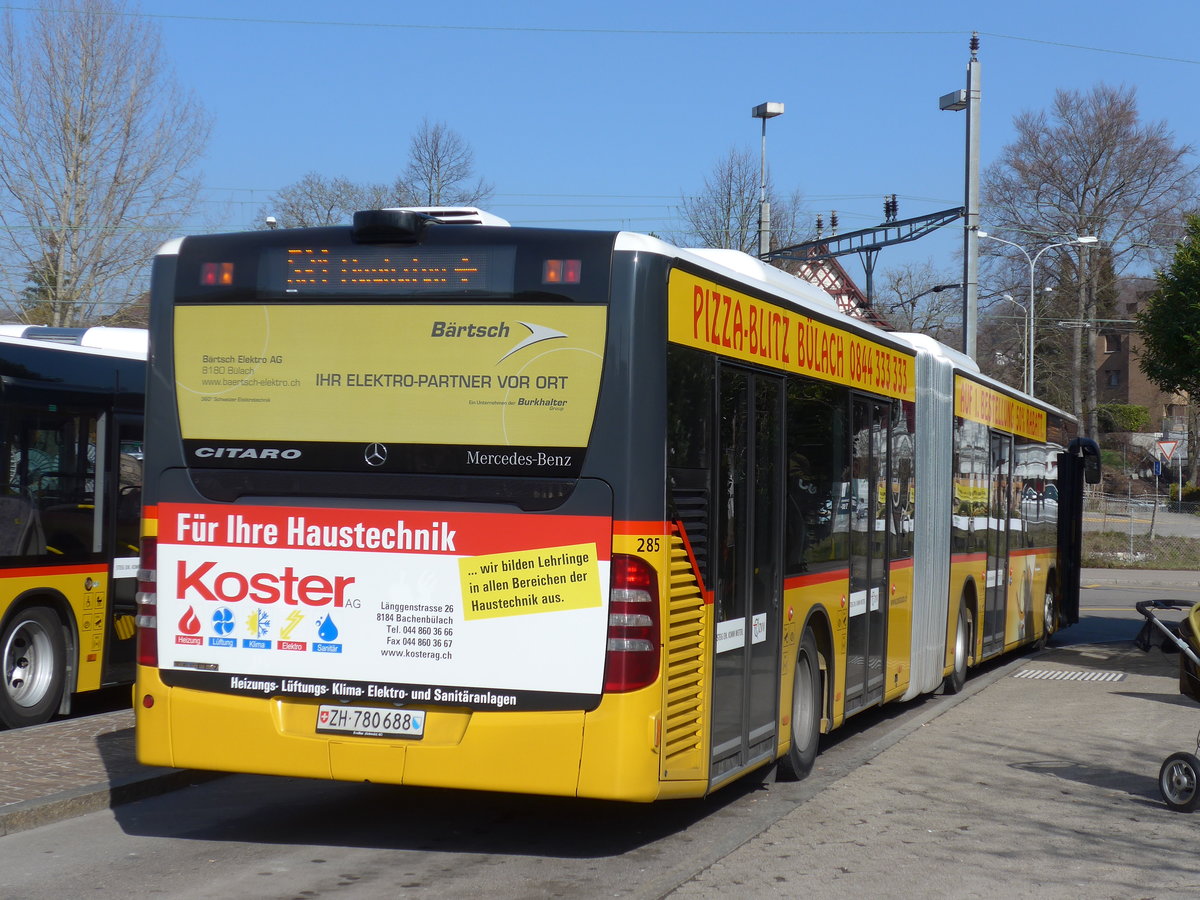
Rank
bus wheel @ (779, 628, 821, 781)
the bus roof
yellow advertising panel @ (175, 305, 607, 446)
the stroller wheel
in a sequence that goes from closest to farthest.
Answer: yellow advertising panel @ (175, 305, 607, 446)
the stroller wheel
bus wheel @ (779, 628, 821, 781)
the bus roof

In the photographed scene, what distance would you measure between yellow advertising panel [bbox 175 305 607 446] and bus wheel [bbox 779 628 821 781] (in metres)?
3.18

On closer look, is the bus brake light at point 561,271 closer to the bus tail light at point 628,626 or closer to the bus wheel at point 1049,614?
the bus tail light at point 628,626

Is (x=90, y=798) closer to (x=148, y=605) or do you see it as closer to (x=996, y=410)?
(x=148, y=605)

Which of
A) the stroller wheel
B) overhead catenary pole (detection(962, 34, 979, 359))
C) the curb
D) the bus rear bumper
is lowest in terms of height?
the curb

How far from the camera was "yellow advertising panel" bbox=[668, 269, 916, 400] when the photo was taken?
23.5 feet

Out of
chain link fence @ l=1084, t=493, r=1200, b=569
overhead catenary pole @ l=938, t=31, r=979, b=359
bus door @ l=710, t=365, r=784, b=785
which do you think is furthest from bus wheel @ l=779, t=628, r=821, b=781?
chain link fence @ l=1084, t=493, r=1200, b=569

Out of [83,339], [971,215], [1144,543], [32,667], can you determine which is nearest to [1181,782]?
[32,667]

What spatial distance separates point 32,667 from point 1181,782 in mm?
8069

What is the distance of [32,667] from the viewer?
36.7ft

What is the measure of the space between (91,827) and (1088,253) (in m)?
59.9

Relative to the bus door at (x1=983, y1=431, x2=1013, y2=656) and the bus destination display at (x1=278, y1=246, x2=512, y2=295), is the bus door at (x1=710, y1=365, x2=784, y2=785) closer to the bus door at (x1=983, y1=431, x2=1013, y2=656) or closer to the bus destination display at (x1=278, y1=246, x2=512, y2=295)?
the bus destination display at (x1=278, y1=246, x2=512, y2=295)

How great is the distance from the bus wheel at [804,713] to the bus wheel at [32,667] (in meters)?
5.64

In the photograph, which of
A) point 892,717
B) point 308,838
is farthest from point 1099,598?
point 308,838

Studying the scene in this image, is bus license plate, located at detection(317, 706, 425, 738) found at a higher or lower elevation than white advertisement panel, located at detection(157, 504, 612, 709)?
lower
